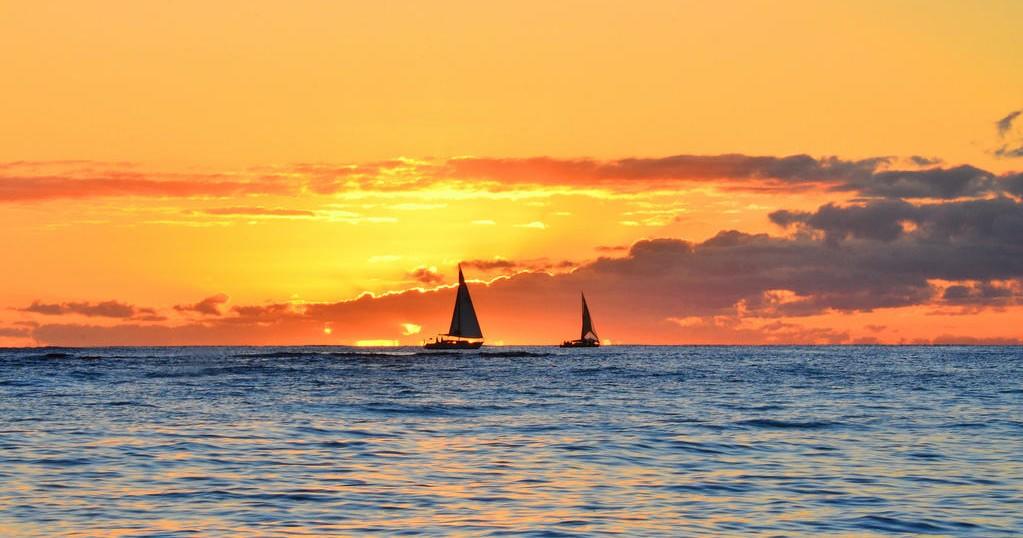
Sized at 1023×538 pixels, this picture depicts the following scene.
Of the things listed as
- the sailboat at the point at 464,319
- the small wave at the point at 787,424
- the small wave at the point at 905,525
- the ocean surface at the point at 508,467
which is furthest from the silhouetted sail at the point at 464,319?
the small wave at the point at 905,525

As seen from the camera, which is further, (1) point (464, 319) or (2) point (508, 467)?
(1) point (464, 319)

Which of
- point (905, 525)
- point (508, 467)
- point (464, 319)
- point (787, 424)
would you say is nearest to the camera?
point (905, 525)

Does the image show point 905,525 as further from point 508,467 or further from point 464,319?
point 464,319

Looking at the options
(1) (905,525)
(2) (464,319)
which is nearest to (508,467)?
(1) (905,525)

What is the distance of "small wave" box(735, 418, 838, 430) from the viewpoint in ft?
132

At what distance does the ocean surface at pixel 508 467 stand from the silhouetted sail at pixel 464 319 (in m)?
119

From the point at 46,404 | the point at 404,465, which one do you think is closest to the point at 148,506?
the point at 404,465

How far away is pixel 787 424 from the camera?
4144cm

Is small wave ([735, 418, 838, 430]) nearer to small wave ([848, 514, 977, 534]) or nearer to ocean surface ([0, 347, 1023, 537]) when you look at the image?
ocean surface ([0, 347, 1023, 537])

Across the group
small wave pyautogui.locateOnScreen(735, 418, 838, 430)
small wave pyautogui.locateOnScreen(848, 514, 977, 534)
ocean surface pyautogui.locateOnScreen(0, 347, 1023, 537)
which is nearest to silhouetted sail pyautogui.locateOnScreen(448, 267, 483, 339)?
ocean surface pyautogui.locateOnScreen(0, 347, 1023, 537)

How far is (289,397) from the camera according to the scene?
191ft

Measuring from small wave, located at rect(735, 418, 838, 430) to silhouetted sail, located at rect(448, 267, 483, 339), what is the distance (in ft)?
428

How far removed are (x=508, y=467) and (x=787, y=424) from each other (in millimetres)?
16956

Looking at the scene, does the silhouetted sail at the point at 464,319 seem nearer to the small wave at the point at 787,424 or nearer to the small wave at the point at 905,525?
the small wave at the point at 787,424
